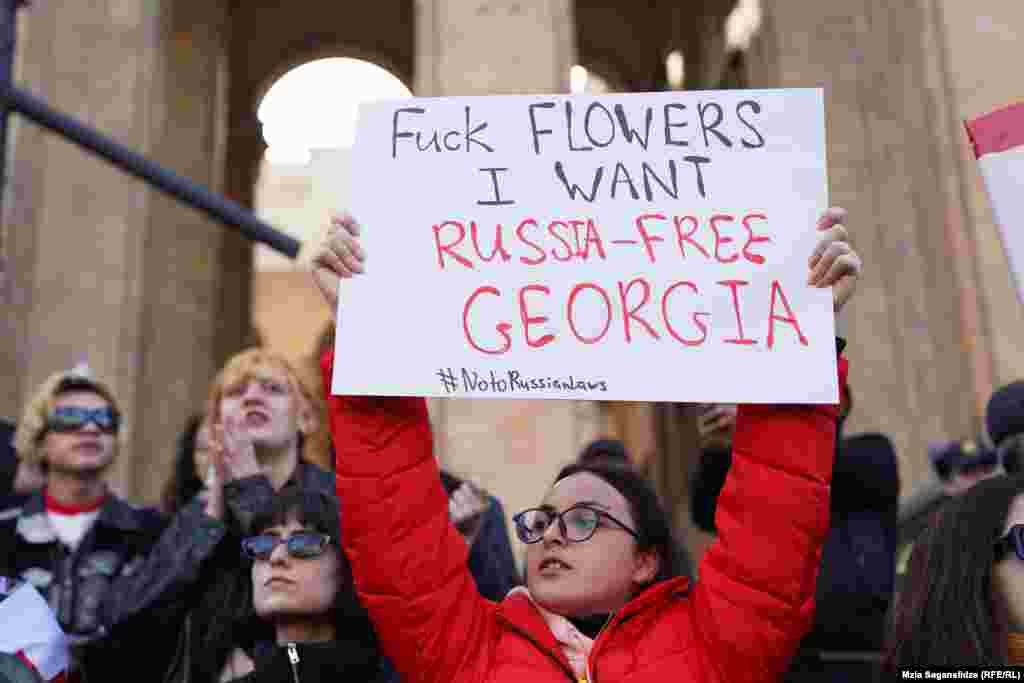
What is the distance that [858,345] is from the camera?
8.55 metres

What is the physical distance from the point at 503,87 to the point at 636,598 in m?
4.95

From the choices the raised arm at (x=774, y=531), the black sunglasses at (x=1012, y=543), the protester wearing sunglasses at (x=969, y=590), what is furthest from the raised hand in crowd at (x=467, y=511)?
the black sunglasses at (x=1012, y=543)

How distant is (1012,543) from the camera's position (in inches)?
108

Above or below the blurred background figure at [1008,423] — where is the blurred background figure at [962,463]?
below

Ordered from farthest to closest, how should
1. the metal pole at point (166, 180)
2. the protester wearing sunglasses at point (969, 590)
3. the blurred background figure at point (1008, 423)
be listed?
1. the metal pole at point (166, 180)
2. the blurred background figure at point (1008, 423)
3. the protester wearing sunglasses at point (969, 590)

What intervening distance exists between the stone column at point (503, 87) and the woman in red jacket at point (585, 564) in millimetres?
3539

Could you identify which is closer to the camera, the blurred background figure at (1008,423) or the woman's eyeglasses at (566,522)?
the woman's eyeglasses at (566,522)

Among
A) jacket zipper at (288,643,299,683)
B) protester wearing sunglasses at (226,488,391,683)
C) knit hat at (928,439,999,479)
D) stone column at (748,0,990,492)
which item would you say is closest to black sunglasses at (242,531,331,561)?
protester wearing sunglasses at (226,488,391,683)

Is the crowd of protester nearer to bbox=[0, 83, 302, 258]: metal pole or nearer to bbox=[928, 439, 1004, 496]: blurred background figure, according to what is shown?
bbox=[0, 83, 302, 258]: metal pole

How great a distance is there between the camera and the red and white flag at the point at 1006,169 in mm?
2756

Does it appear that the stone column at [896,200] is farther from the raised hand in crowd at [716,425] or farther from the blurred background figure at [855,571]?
the raised hand in crowd at [716,425]

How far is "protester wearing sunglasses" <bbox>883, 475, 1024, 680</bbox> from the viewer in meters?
2.65

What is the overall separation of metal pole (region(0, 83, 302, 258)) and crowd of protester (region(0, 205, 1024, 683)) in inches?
48.0

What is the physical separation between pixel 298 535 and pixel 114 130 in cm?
698
